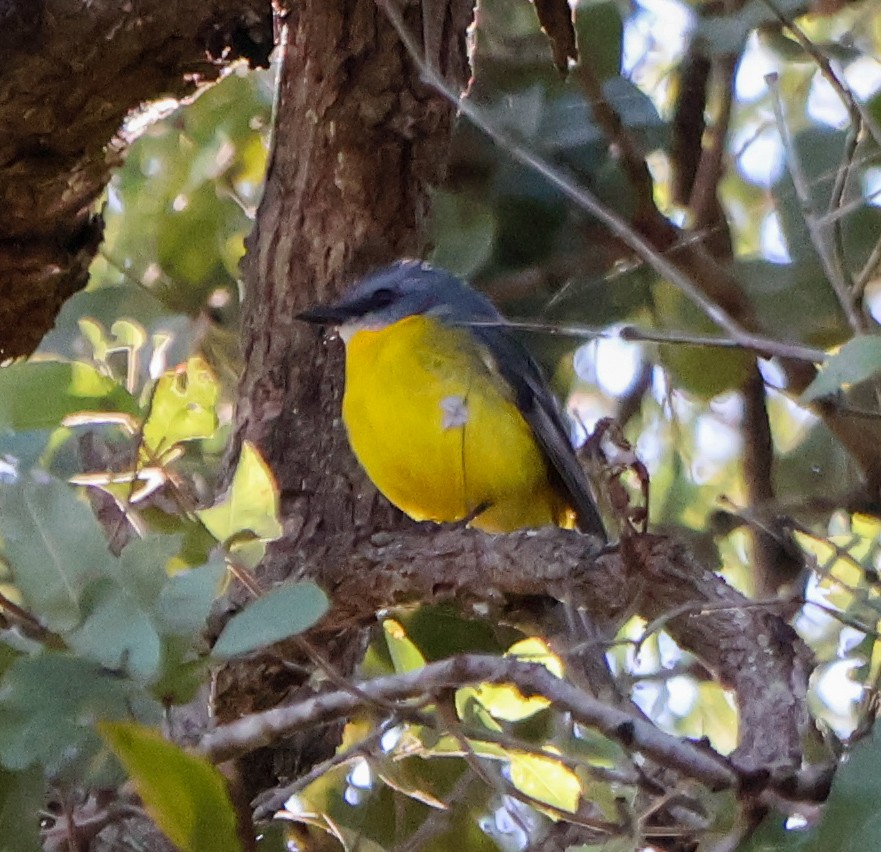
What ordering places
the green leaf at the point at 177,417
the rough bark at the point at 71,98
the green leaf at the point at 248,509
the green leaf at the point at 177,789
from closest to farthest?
the green leaf at the point at 177,789 < the green leaf at the point at 248,509 < the green leaf at the point at 177,417 < the rough bark at the point at 71,98

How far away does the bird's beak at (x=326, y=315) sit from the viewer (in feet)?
8.41

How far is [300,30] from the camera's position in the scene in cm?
260

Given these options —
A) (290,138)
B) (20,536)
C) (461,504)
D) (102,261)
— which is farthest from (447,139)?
(20,536)

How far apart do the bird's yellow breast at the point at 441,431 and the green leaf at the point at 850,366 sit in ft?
4.83

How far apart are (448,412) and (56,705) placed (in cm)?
155

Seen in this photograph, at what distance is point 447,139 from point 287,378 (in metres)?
0.54

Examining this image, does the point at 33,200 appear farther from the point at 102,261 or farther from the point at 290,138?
the point at 102,261

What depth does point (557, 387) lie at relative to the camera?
110 inches

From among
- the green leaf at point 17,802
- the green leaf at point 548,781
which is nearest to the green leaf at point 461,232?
the green leaf at point 548,781

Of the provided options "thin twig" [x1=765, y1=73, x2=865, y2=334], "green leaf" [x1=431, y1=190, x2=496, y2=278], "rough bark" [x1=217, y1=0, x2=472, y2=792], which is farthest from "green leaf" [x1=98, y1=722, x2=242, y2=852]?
"green leaf" [x1=431, y1=190, x2=496, y2=278]

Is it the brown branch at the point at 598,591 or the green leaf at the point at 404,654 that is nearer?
the brown branch at the point at 598,591

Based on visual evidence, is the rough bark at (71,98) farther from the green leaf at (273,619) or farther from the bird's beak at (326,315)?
the green leaf at (273,619)

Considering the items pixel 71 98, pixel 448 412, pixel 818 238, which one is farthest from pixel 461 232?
pixel 818 238

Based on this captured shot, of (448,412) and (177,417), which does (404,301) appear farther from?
(177,417)
